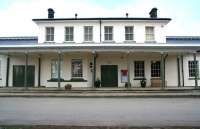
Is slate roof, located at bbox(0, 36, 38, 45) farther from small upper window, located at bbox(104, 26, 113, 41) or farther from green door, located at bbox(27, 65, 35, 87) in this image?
small upper window, located at bbox(104, 26, 113, 41)

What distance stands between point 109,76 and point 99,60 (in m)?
1.78

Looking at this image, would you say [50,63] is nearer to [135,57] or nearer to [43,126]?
[135,57]

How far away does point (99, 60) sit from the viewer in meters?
25.0

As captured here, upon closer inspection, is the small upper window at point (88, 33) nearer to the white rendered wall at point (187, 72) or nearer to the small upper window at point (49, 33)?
the small upper window at point (49, 33)

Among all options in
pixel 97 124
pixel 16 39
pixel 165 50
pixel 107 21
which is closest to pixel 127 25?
pixel 107 21

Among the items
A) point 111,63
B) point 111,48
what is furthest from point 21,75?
point 111,48

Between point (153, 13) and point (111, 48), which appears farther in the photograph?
point (153, 13)

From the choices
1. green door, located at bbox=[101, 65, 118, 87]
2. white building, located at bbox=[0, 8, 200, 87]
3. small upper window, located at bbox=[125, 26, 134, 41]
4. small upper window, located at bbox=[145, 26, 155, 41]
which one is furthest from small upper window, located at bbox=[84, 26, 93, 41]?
small upper window, located at bbox=[145, 26, 155, 41]

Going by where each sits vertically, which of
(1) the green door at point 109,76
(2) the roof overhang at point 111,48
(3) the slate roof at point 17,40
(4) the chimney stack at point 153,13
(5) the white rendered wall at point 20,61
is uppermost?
(4) the chimney stack at point 153,13

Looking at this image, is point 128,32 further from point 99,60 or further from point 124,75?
point 124,75

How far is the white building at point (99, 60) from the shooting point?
24.5 meters

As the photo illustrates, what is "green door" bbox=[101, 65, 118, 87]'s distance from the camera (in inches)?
976

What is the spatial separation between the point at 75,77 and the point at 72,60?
5.46 ft

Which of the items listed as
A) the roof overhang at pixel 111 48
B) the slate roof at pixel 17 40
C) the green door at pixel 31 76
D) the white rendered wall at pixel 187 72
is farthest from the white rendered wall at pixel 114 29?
the roof overhang at pixel 111 48
